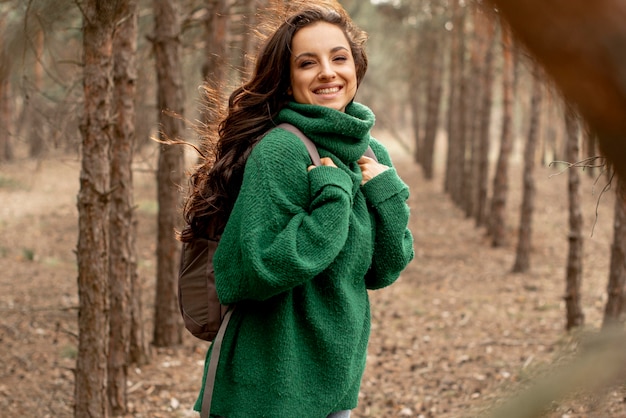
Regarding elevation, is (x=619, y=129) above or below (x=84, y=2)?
below

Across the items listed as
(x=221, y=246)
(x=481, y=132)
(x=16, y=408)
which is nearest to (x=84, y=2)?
(x=221, y=246)

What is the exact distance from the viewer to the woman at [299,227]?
224cm

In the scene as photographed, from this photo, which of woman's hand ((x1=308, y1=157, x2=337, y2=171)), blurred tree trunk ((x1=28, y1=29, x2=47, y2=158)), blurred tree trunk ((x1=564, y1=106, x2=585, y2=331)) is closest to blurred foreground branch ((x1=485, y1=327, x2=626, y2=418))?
woman's hand ((x1=308, y1=157, x2=337, y2=171))

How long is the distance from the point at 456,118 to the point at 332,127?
18.5m

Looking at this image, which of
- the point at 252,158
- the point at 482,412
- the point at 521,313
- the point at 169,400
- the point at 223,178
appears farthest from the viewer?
the point at 521,313

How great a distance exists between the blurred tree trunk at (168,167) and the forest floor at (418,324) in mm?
323

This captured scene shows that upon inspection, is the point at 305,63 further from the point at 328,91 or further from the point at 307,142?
the point at 307,142

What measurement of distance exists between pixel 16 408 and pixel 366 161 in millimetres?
3909

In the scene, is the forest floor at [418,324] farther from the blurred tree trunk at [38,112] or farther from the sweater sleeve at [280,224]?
the sweater sleeve at [280,224]

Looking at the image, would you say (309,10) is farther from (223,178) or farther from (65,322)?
(65,322)

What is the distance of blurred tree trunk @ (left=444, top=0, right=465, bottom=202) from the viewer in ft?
59.1

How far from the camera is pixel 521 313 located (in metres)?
9.09

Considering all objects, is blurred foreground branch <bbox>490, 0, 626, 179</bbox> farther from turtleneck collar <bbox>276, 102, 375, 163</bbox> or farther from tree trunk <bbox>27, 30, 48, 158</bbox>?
tree trunk <bbox>27, 30, 48, 158</bbox>

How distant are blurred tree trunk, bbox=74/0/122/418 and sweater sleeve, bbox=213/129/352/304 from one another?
5.47 feet
